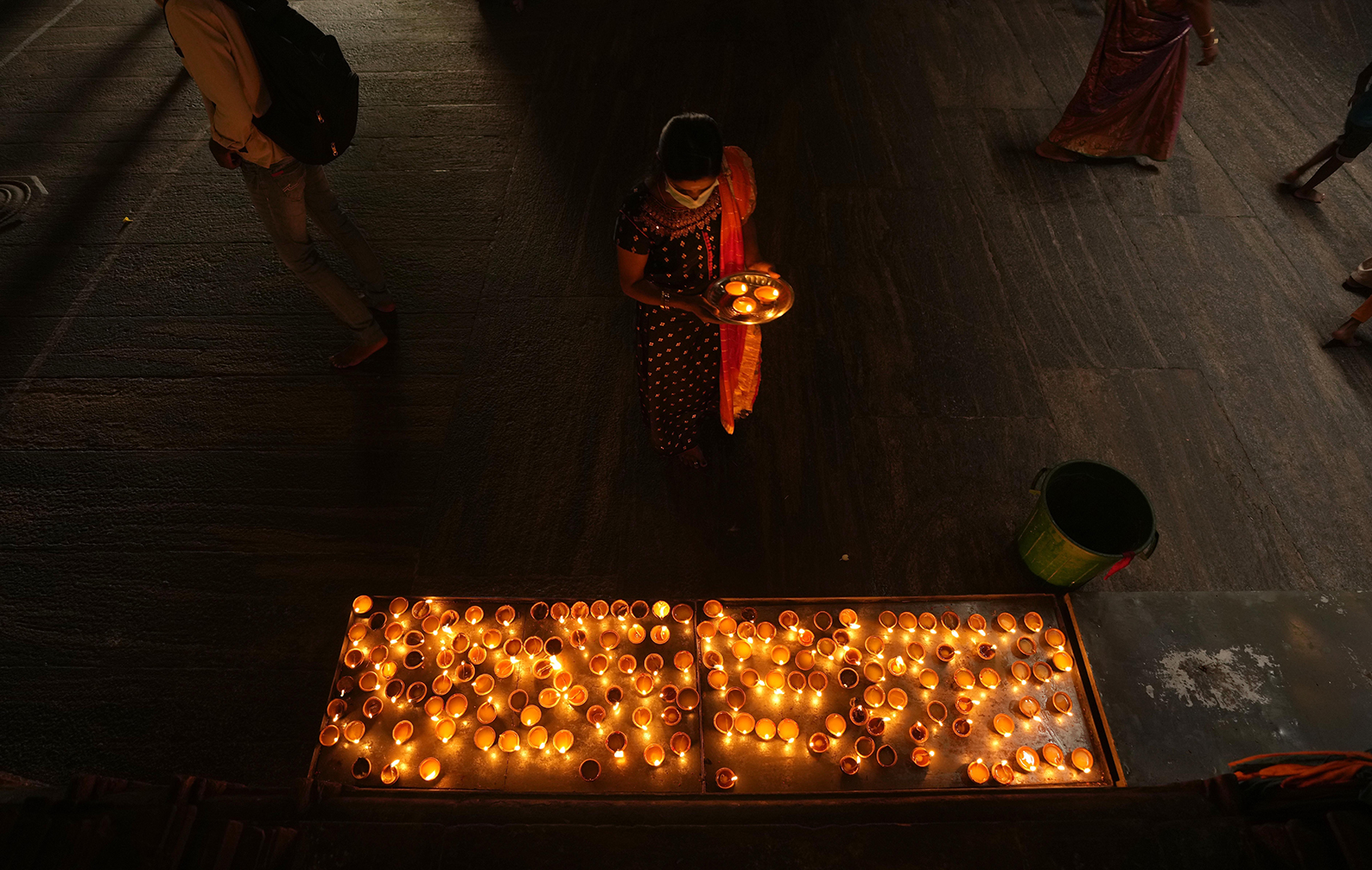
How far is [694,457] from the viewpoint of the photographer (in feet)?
8.29

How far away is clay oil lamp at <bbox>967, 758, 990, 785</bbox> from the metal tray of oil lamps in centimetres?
142

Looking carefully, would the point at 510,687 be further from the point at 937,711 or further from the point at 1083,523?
the point at 1083,523

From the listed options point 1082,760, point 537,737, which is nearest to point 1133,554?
point 1082,760

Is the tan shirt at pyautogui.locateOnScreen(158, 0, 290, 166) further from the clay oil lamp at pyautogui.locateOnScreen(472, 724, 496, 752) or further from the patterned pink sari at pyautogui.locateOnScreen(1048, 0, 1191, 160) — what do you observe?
the patterned pink sari at pyautogui.locateOnScreen(1048, 0, 1191, 160)

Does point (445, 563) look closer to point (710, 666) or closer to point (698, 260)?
point (710, 666)

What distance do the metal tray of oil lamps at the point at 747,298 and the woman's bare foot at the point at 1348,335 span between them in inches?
113

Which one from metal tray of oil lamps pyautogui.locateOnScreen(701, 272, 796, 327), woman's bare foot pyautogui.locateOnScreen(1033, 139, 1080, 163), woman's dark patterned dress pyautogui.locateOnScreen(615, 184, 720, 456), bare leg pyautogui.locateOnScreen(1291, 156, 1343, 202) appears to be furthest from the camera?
woman's bare foot pyautogui.locateOnScreen(1033, 139, 1080, 163)

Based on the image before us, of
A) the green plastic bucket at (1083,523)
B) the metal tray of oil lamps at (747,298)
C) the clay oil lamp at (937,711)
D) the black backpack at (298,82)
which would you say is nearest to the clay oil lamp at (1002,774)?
the clay oil lamp at (937,711)

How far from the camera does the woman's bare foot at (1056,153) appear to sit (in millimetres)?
3869

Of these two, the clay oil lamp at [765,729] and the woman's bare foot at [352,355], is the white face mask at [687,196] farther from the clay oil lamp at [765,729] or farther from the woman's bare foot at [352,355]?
the woman's bare foot at [352,355]

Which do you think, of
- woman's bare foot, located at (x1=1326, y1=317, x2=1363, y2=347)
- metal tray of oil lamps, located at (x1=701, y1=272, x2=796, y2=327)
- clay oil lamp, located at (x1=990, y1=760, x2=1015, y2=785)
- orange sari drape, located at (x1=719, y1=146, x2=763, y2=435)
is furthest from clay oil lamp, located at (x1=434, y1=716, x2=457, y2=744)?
woman's bare foot, located at (x1=1326, y1=317, x2=1363, y2=347)

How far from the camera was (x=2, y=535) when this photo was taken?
8.09 ft

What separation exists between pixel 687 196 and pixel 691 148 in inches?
5.5

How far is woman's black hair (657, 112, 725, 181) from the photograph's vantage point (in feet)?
4.83
